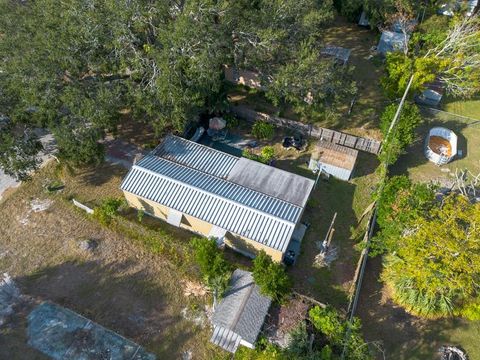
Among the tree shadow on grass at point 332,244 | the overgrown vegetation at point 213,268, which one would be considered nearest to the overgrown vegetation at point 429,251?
the tree shadow on grass at point 332,244

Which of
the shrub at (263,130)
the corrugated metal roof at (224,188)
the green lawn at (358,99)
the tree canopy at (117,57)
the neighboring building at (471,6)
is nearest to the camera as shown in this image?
the corrugated metal roof at (224,188)

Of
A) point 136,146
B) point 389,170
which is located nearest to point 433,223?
point 389,170

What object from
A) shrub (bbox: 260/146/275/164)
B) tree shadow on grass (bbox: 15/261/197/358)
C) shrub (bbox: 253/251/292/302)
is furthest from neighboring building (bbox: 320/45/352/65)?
tree shadow on grass (bbox: 15/261/197/358)

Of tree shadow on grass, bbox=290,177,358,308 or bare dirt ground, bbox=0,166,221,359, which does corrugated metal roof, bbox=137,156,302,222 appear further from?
bare dirt ground, bbox=0,166,221,359

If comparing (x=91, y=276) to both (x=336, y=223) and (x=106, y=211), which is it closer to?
(x=106, y=211)

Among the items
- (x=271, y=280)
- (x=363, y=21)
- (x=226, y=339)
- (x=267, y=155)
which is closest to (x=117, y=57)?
(x=267, y=155)

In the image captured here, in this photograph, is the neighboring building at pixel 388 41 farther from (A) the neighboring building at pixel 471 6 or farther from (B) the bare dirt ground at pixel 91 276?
(B) the bare dirt ground at pixel 91 276
